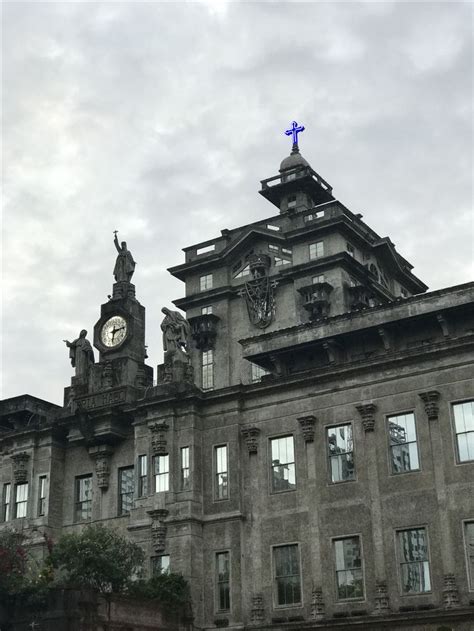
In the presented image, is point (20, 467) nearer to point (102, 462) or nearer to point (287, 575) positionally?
point (102, 462)

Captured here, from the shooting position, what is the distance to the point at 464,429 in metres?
40.6

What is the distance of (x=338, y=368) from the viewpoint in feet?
146

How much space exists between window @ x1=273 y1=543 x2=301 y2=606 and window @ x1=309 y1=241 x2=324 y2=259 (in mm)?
23360

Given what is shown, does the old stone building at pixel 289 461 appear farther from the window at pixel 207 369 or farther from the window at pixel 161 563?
the window at pixel 207 369

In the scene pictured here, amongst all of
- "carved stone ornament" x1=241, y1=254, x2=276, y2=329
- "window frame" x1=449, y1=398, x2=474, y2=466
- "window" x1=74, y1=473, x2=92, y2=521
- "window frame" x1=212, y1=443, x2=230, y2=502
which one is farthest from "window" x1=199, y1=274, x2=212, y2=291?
"window frame" x1=449, y1=398, x2=474, y2=466

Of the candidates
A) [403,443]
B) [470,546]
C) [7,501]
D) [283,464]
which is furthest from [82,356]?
[470,546]

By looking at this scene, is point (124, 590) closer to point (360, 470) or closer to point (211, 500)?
point (211, 500)

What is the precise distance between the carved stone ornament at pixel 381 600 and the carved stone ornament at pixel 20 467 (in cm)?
2150

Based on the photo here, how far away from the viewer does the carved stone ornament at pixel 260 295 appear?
204ft

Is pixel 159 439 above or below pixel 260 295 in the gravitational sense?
below

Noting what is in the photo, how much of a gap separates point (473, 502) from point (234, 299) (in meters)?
28.2

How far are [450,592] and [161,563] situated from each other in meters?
14.2

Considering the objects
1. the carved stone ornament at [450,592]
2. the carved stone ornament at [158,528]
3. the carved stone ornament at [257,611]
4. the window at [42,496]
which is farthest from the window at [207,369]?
the carved stone ornament at [450,592]

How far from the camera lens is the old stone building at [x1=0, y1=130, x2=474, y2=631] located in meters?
40.4
